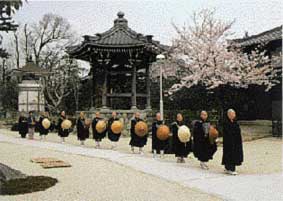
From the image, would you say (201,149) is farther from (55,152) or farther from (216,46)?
(216,46)

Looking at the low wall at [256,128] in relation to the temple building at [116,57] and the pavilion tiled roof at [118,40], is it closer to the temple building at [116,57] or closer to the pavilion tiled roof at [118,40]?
the temple building at [116,57]

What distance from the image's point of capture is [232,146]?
383 inches

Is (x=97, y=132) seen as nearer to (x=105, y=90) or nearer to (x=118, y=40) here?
(x=105, y=90)

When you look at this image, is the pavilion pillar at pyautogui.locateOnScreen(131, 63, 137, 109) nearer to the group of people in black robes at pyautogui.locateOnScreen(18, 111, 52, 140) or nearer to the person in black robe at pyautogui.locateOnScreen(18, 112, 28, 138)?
the group of people in black robes at pyautogui.locateOnScreen(18, 111, 52, 140)

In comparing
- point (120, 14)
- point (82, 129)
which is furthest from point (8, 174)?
point (120, 14)

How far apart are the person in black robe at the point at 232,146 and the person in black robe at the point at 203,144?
755 mm

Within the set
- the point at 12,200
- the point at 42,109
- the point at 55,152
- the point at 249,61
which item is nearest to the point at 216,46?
the point at 249,61

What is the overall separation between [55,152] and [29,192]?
21.8 ft

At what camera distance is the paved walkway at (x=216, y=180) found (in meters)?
7.51

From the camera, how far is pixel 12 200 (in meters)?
7.00

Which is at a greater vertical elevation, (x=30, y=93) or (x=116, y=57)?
(x=116, y=57)

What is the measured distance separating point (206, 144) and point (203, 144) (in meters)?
0.07

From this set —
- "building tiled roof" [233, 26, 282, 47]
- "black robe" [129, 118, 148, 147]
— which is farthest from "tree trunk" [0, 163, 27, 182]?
"building tiled roof" [233, 26, 282, 47]

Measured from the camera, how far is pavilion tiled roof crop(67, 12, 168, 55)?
67.2 ft
